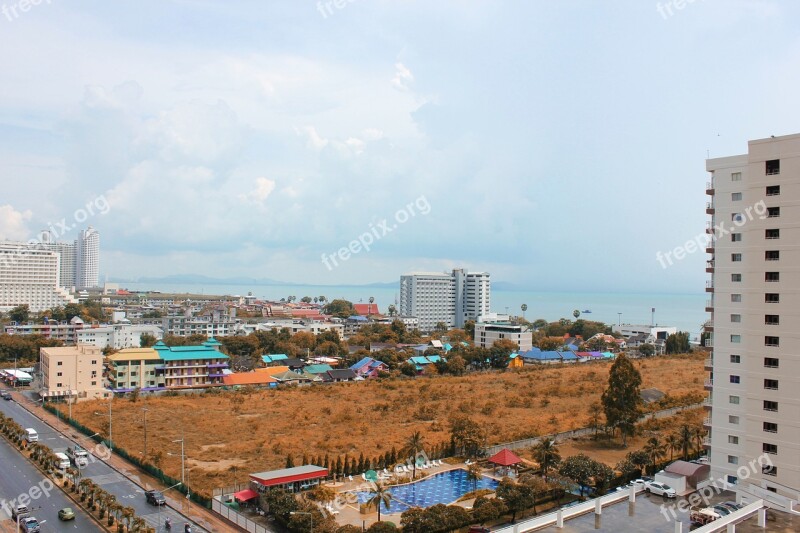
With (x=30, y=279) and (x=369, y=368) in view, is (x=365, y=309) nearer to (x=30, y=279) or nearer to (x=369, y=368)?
(x=30, y=279)

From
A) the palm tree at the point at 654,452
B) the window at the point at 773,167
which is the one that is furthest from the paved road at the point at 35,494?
the window at the point at 773,167

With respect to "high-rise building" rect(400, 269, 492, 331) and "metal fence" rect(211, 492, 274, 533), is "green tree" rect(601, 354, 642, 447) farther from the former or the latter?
"high-rise building" rect(400, 269, 492, 331)

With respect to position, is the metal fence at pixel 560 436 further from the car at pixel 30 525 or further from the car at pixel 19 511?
the car at pixel 19 511

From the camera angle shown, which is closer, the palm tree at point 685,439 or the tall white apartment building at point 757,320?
the tall white apartment building at point 757,320

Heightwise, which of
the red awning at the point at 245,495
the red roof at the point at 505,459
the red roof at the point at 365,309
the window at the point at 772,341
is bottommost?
the red awning at the point at 245,495

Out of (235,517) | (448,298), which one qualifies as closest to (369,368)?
(235,517)

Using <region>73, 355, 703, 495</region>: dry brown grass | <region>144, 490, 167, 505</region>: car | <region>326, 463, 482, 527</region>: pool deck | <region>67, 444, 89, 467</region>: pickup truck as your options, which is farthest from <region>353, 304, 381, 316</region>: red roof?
<region>144, 490, 167, 505</region>: car

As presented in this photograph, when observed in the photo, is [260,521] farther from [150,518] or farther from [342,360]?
[342,360]

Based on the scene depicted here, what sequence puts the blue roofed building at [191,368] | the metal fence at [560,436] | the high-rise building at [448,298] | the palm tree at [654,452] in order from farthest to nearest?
the high-rise building at [448,298]
the blue roofed building at [191,368]
the metal fence at [560,436]
the palm tree at [654,452]
